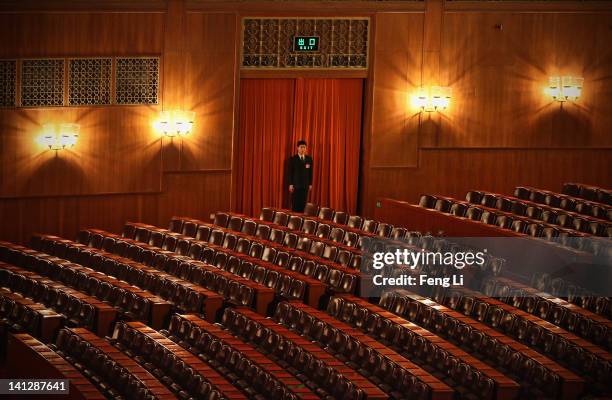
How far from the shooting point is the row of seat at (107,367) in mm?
4488

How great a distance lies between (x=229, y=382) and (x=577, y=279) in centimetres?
216

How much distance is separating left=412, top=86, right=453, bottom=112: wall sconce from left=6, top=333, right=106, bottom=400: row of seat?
4.18m

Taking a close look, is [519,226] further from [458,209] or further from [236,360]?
[236,360]

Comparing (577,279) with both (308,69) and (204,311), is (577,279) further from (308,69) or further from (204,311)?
(308,69)

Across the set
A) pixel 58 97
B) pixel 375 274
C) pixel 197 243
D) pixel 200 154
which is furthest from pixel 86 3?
pixel 375 274

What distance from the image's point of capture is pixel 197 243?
277 inches

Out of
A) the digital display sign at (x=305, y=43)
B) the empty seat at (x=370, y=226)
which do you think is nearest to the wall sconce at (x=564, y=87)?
the digital display sign at (x=305, y=43)

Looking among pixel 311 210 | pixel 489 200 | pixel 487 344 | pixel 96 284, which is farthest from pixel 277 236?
pixel 487 344

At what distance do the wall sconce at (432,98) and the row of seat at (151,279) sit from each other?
2866 millimetres

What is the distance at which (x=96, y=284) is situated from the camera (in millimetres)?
6230

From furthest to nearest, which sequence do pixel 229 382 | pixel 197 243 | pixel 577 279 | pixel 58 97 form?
pixel 58 97 → pixel 197 243 → pixel 577 279 → pixel 229 382

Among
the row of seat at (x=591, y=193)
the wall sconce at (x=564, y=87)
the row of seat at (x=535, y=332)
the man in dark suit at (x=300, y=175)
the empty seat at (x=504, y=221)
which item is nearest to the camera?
the row of seat at (x=535, y=332)

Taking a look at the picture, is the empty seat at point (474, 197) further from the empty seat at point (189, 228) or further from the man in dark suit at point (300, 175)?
the empty seat at point (189, 228)

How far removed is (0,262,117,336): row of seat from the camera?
18.7 feet
